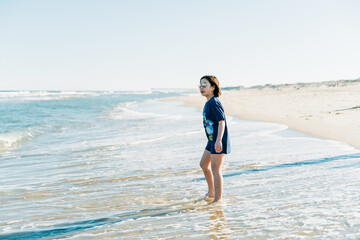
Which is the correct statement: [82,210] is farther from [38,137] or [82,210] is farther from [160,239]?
[38,137]

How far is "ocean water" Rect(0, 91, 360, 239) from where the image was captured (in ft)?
12.3

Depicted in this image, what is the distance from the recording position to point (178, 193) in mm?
5176

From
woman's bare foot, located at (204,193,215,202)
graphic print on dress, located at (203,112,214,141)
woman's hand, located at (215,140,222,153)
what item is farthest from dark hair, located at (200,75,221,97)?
woman's bare foot, located at (204,193,215,202)

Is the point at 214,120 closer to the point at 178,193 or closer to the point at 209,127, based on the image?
the point at 209,127

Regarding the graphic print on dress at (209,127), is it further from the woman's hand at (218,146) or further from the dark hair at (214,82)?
the dark hair at (214,82)

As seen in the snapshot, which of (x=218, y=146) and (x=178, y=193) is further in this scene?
(x=178, y=193)

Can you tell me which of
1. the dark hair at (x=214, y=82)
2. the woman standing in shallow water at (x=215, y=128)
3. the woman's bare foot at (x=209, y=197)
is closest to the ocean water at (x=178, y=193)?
the woman's bare foot at (x=209, y=197)

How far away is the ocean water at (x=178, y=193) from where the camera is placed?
374 centimetres

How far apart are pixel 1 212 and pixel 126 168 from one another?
9.11 feet

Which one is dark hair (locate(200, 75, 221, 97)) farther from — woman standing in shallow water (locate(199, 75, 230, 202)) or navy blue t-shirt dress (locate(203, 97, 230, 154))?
navy blue t-shirt dress (locate(203, 97, 230, 154))

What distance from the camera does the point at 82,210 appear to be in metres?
4.58

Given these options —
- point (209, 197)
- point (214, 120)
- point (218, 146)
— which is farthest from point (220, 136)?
point (209, 197)

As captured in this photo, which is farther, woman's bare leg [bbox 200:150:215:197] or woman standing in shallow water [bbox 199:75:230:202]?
woman's bare leg [bbox 200:150:215:197]

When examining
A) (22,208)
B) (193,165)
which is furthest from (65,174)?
(193,165)
